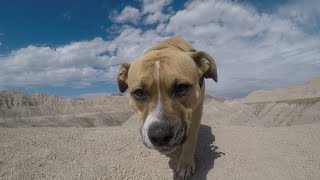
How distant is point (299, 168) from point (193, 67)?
9.13 ft

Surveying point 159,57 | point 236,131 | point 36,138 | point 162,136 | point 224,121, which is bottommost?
point 224,121

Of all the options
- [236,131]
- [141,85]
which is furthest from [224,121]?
[141,85]

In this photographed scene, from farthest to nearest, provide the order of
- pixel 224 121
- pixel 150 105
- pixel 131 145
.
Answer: pixel 224 121
pixel 131 145
pixel 150 105

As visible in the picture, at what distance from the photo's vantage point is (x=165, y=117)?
210 inches

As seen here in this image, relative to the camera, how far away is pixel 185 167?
22.5 feet

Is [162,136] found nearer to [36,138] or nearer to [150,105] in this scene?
[150,105]

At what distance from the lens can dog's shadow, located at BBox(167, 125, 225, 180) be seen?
6.93 m

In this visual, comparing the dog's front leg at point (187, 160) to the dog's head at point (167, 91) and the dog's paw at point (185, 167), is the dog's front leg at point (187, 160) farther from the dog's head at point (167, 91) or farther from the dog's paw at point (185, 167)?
the dog's head at point (167, 91)

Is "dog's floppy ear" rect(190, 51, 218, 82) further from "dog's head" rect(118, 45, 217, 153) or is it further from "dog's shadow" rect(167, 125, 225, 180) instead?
"dog's shadow" rect(167, 125, 225, 180)

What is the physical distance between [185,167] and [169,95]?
1720 mm

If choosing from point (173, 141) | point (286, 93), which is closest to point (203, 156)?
point (173, 141)

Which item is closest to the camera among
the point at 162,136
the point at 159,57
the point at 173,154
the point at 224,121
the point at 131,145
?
the point at 162,136

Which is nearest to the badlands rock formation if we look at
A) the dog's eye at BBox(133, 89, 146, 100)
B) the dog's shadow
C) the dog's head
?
the dog's shadow

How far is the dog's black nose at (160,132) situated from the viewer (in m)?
5.18
